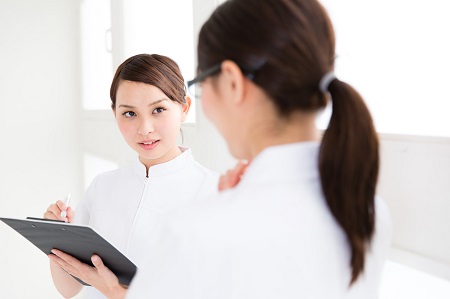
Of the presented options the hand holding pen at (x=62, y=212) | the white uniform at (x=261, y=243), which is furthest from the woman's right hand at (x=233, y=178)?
the hand holding pen at (x=62, y=212)

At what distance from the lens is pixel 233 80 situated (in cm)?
67

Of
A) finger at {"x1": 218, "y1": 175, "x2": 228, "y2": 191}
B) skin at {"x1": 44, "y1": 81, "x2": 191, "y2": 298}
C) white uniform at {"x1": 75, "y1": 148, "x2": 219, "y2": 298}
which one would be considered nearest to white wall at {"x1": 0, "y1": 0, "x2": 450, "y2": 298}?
white uniform at {"x1": 75, "y1": 148, "x2": 219, "y2": 298}

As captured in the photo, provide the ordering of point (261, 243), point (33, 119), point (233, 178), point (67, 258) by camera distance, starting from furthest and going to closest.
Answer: point (33, 119)
point (67, 258)
point (233, 178)
point (261, 243)

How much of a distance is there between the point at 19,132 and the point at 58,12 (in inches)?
→ 33.2

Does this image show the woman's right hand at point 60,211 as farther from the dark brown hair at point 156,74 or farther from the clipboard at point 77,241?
the dark brown hair at point 156,74

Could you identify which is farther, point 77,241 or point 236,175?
point 77,241

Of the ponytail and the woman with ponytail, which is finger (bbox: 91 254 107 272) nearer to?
the woman with ponytail

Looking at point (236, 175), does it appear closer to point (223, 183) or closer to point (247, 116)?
point (223, 183)

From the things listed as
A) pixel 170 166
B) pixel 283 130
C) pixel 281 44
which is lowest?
pixel 170 166

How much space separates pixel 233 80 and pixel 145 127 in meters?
0.73

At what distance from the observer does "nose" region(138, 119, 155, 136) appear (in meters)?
1.36

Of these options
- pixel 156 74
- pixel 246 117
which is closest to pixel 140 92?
pixel 156 74

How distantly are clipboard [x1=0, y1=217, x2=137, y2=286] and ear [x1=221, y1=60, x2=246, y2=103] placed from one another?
531mm

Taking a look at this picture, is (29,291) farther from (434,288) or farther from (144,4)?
(434,288)
